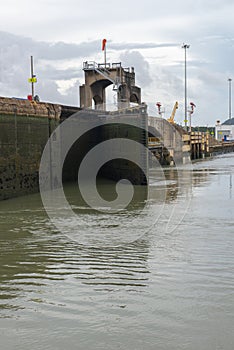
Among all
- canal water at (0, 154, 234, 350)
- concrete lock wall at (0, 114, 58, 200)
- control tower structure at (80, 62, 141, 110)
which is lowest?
canal water at (0, 154, 234, 350)

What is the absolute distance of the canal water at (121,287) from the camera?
5469 millimetres

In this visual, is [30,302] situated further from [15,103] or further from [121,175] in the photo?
[121,175]

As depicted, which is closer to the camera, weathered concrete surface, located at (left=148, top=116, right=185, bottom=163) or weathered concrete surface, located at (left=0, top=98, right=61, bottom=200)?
weathered concrete surface, located at (left=0, top=98, right=61, bottom=200)

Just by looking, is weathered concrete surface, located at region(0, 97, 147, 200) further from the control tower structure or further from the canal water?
the control tower structure

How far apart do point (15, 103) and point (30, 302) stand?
13333 mm

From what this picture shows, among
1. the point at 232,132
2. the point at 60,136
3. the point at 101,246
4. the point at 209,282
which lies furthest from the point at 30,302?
the point at 232,132

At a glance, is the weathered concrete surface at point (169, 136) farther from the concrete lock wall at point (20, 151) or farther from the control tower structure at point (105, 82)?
the concrete lock wall at point (20, 151)

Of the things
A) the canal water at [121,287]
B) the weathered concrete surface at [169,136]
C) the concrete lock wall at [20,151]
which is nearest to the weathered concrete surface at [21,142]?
the concrete lock wall at [20,151]

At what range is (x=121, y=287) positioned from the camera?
278 inches

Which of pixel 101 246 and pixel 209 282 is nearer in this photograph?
pixel 209 282

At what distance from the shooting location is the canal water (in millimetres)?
5469

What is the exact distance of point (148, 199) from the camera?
17156mm

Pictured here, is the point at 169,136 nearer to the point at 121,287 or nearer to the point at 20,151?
the point at 20,151

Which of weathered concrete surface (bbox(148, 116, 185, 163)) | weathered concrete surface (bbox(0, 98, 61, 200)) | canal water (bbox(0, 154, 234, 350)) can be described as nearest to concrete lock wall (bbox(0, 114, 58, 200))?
weathered concrete surface (bbox(0, 98, 61, 200))
